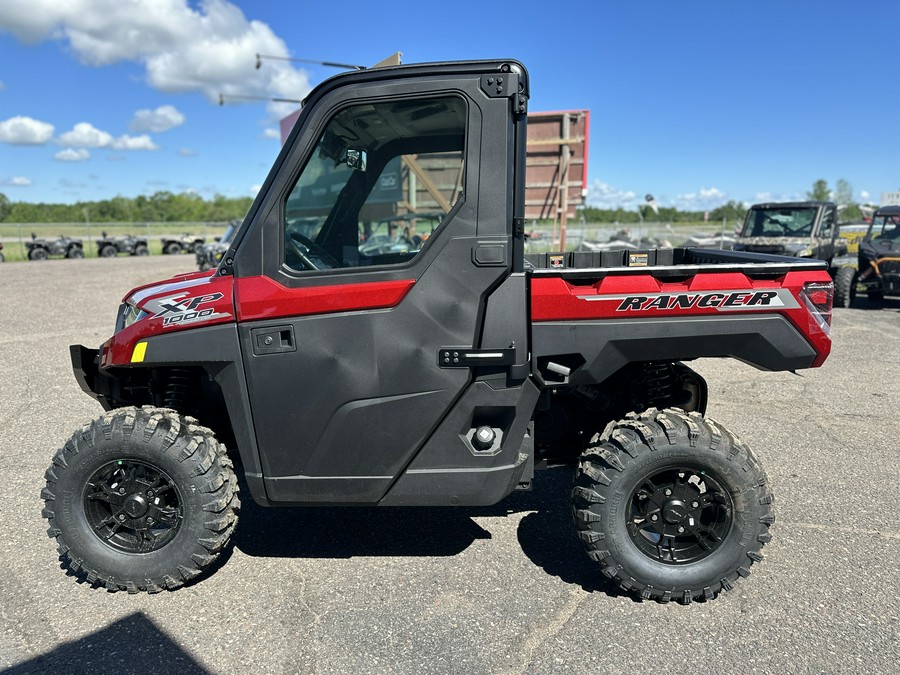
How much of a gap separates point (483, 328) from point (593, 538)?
1.09 meters

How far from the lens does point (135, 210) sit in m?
79.4

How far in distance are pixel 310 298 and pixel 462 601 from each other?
1539 mm

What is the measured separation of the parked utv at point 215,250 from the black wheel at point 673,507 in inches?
628

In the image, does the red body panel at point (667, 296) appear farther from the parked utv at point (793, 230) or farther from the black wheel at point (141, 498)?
the parked utv at point (793, 230)

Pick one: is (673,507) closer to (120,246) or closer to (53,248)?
(53,248)

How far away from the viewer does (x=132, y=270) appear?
2069cm

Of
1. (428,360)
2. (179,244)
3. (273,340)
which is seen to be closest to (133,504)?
(273,340)

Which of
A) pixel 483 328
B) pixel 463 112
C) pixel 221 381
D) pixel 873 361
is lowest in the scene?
pixel 873 361

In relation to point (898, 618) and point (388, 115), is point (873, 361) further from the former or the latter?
point (388, 115)

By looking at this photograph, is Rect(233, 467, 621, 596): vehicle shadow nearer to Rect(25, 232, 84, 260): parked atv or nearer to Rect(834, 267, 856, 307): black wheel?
Rect(834, 267, 856, 307): black wheel

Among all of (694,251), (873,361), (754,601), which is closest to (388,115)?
(694,251)

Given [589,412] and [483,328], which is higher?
[483,328]

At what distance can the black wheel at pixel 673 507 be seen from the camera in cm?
277

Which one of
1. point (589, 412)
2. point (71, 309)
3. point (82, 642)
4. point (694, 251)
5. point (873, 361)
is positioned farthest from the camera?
point (71, 309)
